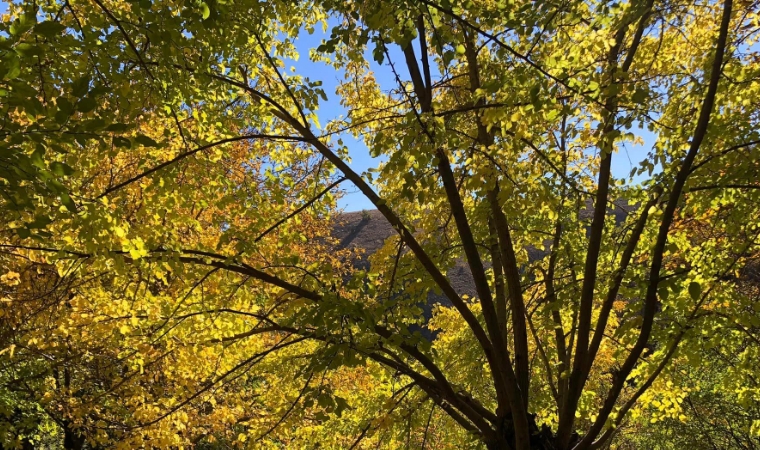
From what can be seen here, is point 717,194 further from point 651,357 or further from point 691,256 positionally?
point 651,357

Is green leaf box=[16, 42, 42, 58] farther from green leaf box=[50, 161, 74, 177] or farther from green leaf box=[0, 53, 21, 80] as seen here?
green leaf box=[50, 161, 74, 177]

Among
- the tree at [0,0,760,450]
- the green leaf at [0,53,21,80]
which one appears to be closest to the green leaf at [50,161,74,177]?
the tree at [0,0,760,450]

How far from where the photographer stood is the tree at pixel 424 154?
2.47 metres

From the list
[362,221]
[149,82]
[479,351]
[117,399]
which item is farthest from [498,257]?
[362,221]

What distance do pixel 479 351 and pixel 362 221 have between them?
57467 millimetres

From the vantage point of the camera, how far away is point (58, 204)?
2541 mm

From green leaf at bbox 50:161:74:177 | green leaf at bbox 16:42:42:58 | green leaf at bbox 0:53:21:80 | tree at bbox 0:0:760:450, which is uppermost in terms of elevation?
tree at bbox 0:0:760:450

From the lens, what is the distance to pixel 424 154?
8.96ft

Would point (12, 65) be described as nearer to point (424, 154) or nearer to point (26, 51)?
point (26, 51)

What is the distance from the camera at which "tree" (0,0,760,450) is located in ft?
8.12

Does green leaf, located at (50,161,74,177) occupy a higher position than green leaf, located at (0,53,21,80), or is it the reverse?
green leaf, located at (0,53,21,80)

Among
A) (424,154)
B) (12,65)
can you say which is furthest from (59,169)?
(424,154)

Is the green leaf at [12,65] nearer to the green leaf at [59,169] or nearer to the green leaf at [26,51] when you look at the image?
the green leaf at [26,51]

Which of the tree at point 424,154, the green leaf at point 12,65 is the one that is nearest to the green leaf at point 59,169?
the tree at point 424,154
